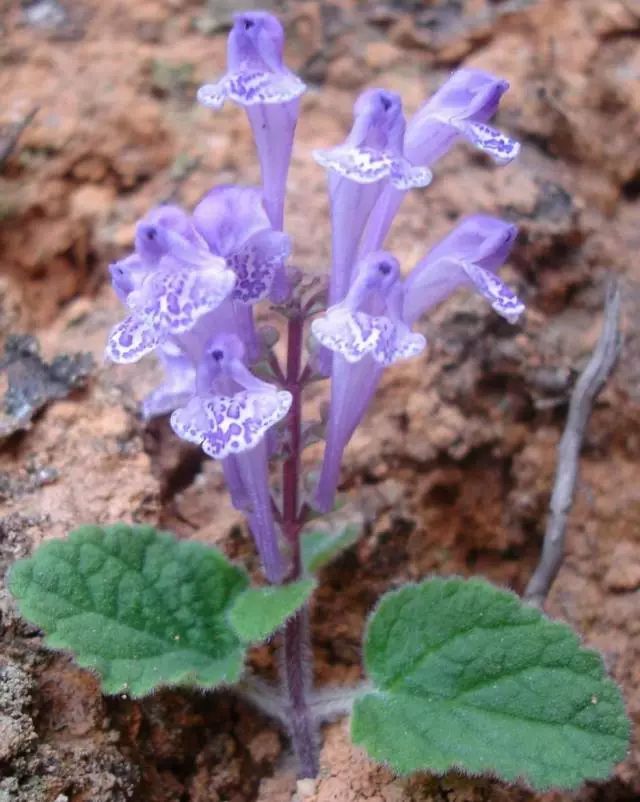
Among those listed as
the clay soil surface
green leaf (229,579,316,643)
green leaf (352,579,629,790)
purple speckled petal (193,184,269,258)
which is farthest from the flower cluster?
the clay soil surface

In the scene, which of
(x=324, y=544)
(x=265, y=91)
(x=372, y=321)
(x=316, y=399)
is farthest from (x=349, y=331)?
(x=316, y=399)

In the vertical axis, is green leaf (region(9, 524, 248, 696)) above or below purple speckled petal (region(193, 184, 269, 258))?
below

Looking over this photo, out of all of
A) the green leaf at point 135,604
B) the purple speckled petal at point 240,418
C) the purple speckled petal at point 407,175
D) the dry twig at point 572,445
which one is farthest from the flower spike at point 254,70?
the dry twig at point 572,445

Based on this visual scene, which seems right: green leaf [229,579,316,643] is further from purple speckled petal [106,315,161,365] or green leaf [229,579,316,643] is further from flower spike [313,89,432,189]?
flower spike [313,89,432,189]

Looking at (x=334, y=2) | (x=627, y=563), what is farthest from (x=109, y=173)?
(x=627, y=563)

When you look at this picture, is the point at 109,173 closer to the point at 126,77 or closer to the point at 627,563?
the point at 126,77

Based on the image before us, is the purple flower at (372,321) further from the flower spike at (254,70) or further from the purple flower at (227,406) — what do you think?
the flower spike at (254,70)
